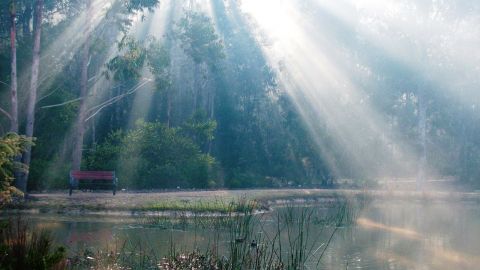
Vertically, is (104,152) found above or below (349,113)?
below

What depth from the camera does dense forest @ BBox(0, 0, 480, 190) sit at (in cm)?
2816

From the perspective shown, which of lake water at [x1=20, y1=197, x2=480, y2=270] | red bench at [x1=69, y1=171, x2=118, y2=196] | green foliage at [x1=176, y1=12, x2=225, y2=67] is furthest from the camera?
green foliage at [x1=176, y1=12, x2=225, y2=67]

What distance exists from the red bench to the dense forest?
3.01 metres

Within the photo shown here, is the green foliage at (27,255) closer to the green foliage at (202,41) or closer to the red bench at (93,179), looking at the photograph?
the red bench at (93,179)

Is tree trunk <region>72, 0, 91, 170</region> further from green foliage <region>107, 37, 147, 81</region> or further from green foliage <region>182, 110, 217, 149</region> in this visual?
green foliage <region>182, 110, 217, 149</region>

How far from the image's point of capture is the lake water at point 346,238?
1209 centimetres

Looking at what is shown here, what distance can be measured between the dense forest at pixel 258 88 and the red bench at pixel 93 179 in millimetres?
3008

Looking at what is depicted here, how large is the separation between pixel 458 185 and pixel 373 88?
34.7 feet

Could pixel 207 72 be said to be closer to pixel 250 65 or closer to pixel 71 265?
pixel 250 65

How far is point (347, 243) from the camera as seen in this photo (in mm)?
14422

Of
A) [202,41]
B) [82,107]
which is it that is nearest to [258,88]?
[202,41]

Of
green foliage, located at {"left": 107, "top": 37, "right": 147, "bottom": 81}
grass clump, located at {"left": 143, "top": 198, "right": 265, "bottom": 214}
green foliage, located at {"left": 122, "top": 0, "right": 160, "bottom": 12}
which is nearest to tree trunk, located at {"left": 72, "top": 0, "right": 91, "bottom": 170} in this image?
green foliage, located at {"left": 107, "top": 37, "right": 147, "bottom": 81}

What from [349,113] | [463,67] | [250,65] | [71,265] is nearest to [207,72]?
[250,65]

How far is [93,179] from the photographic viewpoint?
2311 centimetres
